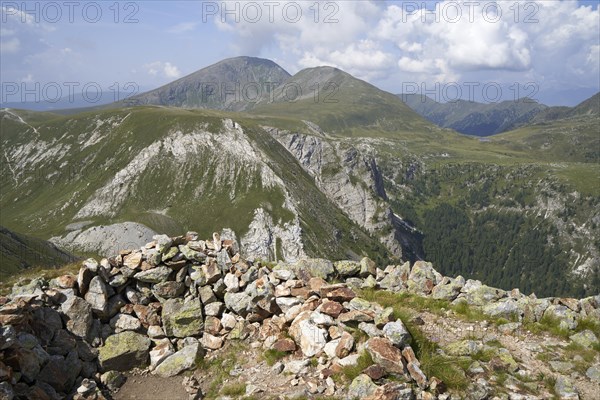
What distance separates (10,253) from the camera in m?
104

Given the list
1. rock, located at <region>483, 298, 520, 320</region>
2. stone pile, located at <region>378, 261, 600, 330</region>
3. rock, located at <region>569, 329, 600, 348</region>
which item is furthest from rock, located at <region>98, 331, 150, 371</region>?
rock, located at <region>569, 329, 600, 348</region>

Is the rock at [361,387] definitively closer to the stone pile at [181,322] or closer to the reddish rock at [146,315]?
the stone pile at [181,322]

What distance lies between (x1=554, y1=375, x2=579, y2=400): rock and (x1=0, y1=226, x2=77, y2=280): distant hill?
11055 centimetres

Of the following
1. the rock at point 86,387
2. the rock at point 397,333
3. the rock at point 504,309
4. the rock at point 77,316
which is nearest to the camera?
the rock at point 397,333

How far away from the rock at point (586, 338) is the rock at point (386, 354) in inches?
381

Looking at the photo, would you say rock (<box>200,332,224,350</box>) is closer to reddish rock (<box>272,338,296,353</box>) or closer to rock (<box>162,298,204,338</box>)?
rock (<box>162,298,204,338</box>)

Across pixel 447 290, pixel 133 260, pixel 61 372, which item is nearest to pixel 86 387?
pixel 61 372

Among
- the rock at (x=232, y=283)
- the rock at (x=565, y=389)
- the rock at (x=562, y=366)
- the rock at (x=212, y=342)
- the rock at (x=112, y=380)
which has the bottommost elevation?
the rock at (x=112, y=380)

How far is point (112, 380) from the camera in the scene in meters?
17.9

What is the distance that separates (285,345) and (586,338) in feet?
48.5

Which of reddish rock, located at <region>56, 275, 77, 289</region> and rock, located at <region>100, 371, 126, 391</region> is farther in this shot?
reddish rock, located at <region>56, 275, 77, 289</region>

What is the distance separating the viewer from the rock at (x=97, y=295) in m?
19.9

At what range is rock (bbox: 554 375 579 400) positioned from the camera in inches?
590

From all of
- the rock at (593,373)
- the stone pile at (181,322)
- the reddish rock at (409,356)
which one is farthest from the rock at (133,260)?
the rock at (593,373)
